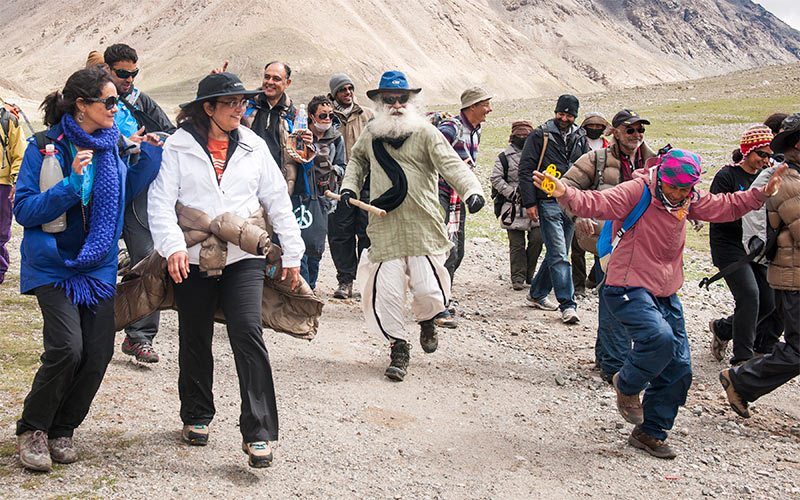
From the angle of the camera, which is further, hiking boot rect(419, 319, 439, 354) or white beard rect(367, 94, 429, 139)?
hiking boot rect(419, 319, 439, 354)

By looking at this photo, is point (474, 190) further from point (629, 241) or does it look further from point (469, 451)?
point (469, 451)

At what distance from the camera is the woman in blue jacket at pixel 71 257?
4.30 m

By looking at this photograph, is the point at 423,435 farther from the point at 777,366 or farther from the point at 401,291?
the point at 777,366

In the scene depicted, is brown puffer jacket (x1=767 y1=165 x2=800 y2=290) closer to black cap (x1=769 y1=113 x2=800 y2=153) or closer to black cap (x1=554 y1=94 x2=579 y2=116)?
black cap (x1=769 y1=113 x2=800 y2=153)

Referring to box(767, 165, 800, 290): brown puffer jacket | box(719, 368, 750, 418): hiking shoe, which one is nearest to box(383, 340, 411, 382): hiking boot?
box(719, 368, 750, 418): hiking shoe

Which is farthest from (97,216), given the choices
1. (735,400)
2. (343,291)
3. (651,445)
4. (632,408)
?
(343,291)

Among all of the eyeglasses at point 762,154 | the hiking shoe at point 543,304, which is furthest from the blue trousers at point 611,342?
the hiking shoe at point 543,304

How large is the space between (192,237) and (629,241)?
2.87 meters

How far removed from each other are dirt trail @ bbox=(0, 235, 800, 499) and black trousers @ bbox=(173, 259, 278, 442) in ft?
0.98

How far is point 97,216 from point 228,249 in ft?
2.40

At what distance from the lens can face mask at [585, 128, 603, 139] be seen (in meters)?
9.41

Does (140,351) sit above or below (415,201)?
below

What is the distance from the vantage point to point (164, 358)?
676 centimetres

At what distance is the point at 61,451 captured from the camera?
450 cm
